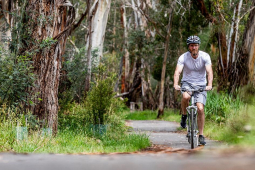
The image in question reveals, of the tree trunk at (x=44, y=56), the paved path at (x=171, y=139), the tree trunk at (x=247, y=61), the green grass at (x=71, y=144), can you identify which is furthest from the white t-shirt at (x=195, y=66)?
the tree trunk at (x=247, y=61)

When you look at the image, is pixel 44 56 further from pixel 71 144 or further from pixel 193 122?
pixel 193 122

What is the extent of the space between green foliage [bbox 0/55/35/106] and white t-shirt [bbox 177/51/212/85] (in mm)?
3065

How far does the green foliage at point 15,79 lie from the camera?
8.12 metres

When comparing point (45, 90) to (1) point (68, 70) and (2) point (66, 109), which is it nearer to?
(2) point (66, 109)

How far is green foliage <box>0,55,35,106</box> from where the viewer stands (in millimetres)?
8117

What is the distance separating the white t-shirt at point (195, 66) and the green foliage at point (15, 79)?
3.07 meters

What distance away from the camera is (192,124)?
24.6 ft

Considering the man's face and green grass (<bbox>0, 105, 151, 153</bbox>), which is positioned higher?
the man's face

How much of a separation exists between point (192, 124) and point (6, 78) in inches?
146

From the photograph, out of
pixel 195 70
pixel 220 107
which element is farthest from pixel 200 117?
pixel 220 107

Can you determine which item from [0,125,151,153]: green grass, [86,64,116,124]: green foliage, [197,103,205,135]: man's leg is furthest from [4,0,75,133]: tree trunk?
[197,103,205,135]: man's leg

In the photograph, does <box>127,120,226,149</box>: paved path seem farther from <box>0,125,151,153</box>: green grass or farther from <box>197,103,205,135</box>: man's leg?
<box>0,125,151,153</box>: green grass

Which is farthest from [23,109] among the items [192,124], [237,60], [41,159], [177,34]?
[177,34]

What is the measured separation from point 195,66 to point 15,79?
353 centimetres
